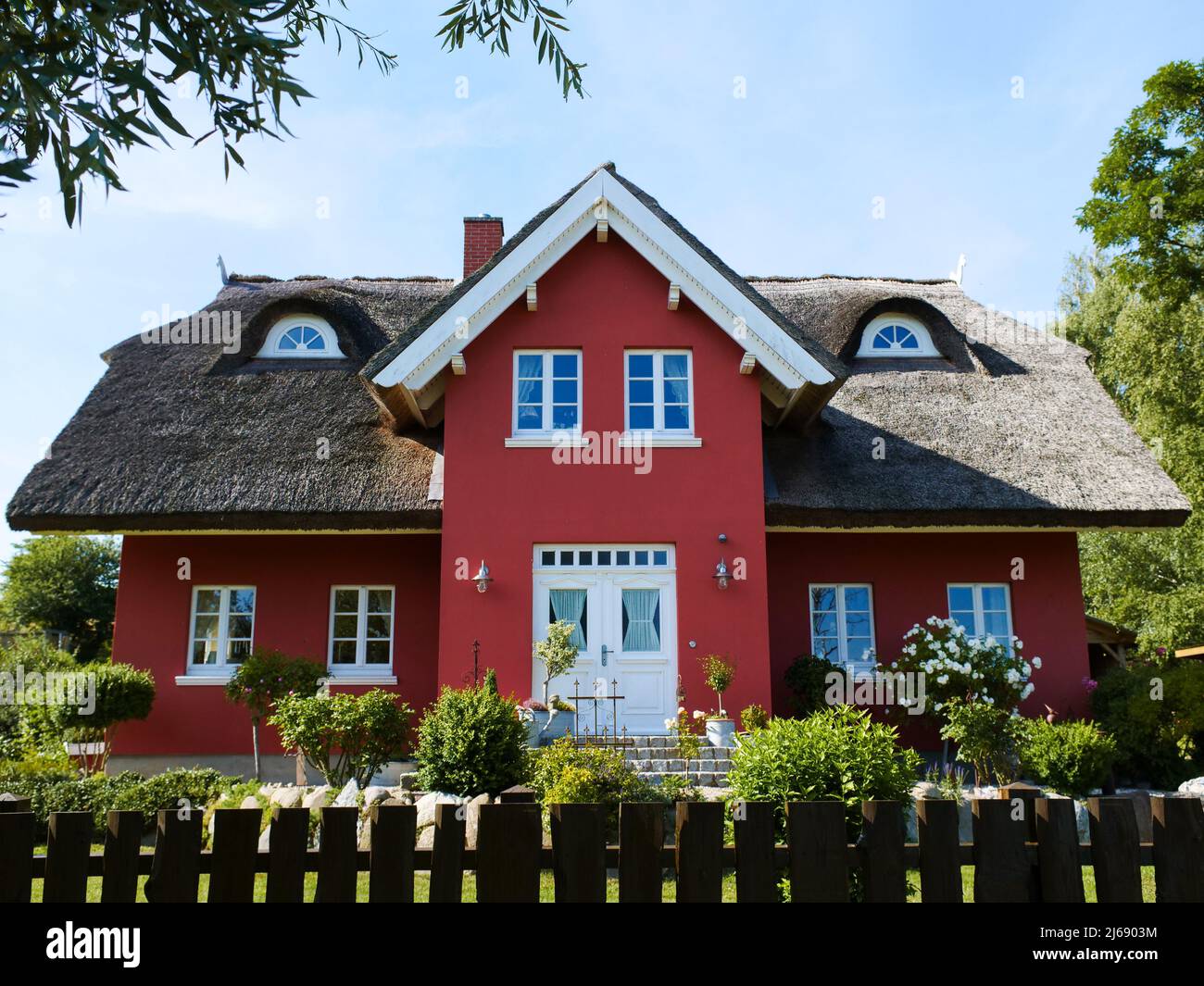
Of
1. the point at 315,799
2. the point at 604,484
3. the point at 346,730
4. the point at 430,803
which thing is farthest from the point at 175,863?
the point at 604,484

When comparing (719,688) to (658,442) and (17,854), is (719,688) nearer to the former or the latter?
(658,442)

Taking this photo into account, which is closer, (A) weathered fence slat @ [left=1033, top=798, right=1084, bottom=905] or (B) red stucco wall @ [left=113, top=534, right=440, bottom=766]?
→ (A) weathered fence slat @ [left=1033, top=798, right=1084, bottom=905]

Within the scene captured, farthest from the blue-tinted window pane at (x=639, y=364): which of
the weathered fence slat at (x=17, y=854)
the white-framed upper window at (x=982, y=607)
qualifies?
the weathered fence slat at (x=17, y=854)

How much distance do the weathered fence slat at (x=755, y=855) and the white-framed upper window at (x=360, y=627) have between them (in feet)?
35.1

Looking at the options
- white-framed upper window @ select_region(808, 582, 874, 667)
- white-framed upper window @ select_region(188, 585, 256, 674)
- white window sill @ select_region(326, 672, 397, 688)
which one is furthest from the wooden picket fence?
white-framed upper window @ select_region(188, 585, 256, 674)

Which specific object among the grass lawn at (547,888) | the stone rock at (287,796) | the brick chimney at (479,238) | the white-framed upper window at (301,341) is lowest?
the grass lawn at (547,888)

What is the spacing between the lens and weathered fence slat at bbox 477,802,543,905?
10.4 feet

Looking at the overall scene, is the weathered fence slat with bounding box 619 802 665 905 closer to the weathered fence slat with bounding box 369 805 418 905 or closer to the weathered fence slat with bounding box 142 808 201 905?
the weathered fence slat with bounding box 369 805 418 905

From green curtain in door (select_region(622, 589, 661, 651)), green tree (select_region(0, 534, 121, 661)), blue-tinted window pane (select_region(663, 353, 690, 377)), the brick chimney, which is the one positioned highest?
the brick chimney

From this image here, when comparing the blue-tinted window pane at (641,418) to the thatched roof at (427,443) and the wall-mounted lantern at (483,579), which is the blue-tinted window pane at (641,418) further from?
the wall-mounted lantern at (483,579)

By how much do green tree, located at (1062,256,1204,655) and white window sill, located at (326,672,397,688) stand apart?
52.2ft

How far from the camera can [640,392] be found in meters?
12.6

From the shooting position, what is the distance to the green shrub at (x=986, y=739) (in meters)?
11.2

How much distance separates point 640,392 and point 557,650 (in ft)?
11.8
